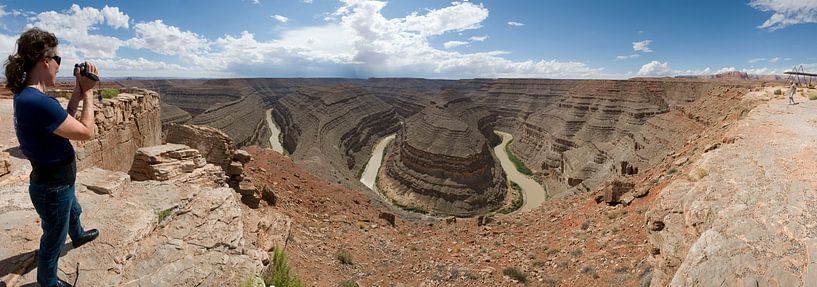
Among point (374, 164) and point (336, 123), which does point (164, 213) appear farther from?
point (336, 123)

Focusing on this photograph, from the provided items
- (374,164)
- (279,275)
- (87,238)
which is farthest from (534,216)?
(374,164)

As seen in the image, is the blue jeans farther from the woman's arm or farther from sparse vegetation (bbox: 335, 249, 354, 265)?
sparse vegetation (bbox: 335, 249, 354, 265)

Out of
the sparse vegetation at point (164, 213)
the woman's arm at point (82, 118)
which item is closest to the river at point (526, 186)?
the sparse vegetation at point (164, 213)

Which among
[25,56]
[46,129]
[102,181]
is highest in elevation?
[25,56]

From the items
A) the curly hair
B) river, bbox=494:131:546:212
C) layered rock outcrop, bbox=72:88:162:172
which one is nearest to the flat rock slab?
layered rock outcrop, bbox=72:88:162:172

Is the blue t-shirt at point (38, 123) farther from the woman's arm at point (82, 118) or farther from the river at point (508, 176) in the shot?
the river at point (508, 176)

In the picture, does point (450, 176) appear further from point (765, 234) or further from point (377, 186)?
point (765, 234)
